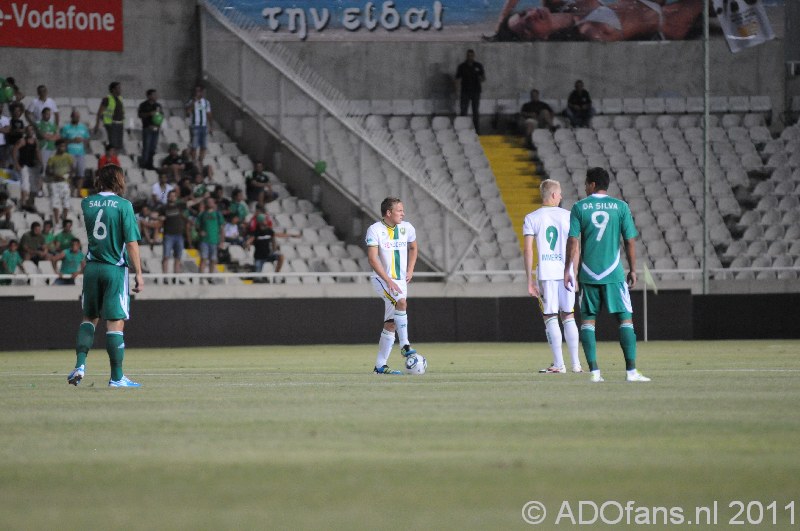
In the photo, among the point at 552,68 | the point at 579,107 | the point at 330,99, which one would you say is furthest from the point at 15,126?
the point at 552,68

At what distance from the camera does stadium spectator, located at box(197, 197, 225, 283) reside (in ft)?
98.4

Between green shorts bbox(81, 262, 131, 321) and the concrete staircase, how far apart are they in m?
22.7

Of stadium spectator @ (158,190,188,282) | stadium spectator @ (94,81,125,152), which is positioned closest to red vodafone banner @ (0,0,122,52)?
stadium spectator @ (94,81,125,152)

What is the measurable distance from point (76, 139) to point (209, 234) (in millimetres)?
4557

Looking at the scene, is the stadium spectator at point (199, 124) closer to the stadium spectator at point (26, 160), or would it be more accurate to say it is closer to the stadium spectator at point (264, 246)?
the stadium spectator at point (264, 246)

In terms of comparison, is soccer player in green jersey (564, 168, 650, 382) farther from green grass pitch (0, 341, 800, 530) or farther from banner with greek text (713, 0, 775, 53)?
banner with greek text (713, 0, 775, 53)

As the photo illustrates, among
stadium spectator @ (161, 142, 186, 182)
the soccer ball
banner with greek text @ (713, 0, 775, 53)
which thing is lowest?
the soccer ball

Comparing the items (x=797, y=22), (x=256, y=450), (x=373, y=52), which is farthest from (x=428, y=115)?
(x=256, y=450)

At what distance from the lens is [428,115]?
1615 inches

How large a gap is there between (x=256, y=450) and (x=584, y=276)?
6.37 m

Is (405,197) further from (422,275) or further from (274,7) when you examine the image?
(274,7)

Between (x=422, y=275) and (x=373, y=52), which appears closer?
(x=422, y=275)

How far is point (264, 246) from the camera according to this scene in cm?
3078

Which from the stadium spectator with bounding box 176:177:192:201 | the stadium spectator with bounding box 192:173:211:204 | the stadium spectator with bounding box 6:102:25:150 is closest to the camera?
the stadium spectator with bounding box 176:177:192:201
